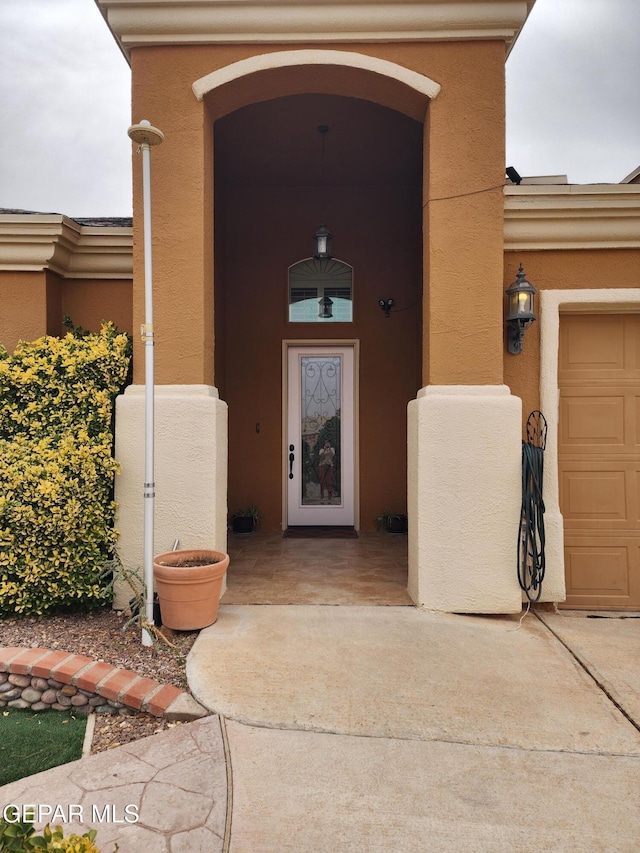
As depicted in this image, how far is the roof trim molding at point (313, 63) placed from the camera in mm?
3750

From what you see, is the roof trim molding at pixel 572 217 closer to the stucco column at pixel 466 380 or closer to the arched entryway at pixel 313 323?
the stucco column at pixel 466 380

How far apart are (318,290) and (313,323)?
17.5 inches

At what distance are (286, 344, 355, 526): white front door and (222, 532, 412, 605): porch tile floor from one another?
0.55 meters

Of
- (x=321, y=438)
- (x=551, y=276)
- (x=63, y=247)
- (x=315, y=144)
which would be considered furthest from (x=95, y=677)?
(x=315, y=144)

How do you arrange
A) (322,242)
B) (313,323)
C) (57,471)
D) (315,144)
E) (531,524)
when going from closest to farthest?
(57,471) → (531,524) → (315,144) → (322,242) → (313,323)

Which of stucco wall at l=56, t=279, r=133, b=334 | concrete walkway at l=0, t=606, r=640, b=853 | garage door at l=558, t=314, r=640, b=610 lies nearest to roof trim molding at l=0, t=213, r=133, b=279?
stucco wall at l=56, t=279, r=133, b=334

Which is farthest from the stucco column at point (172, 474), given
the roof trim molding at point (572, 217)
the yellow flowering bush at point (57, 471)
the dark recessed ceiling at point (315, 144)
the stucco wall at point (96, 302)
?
the dark recessed ceiling at point (315, 144)

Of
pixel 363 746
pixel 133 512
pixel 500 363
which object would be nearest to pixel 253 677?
pixel 363 746

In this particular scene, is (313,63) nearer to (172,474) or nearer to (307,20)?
(307,20)

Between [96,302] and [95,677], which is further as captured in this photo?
[96,302]

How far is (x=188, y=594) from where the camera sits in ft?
10.6

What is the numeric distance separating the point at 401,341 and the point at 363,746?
5036 millimetres

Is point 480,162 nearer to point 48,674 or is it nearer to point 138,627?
point 138,627

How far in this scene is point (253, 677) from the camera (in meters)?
2.74
